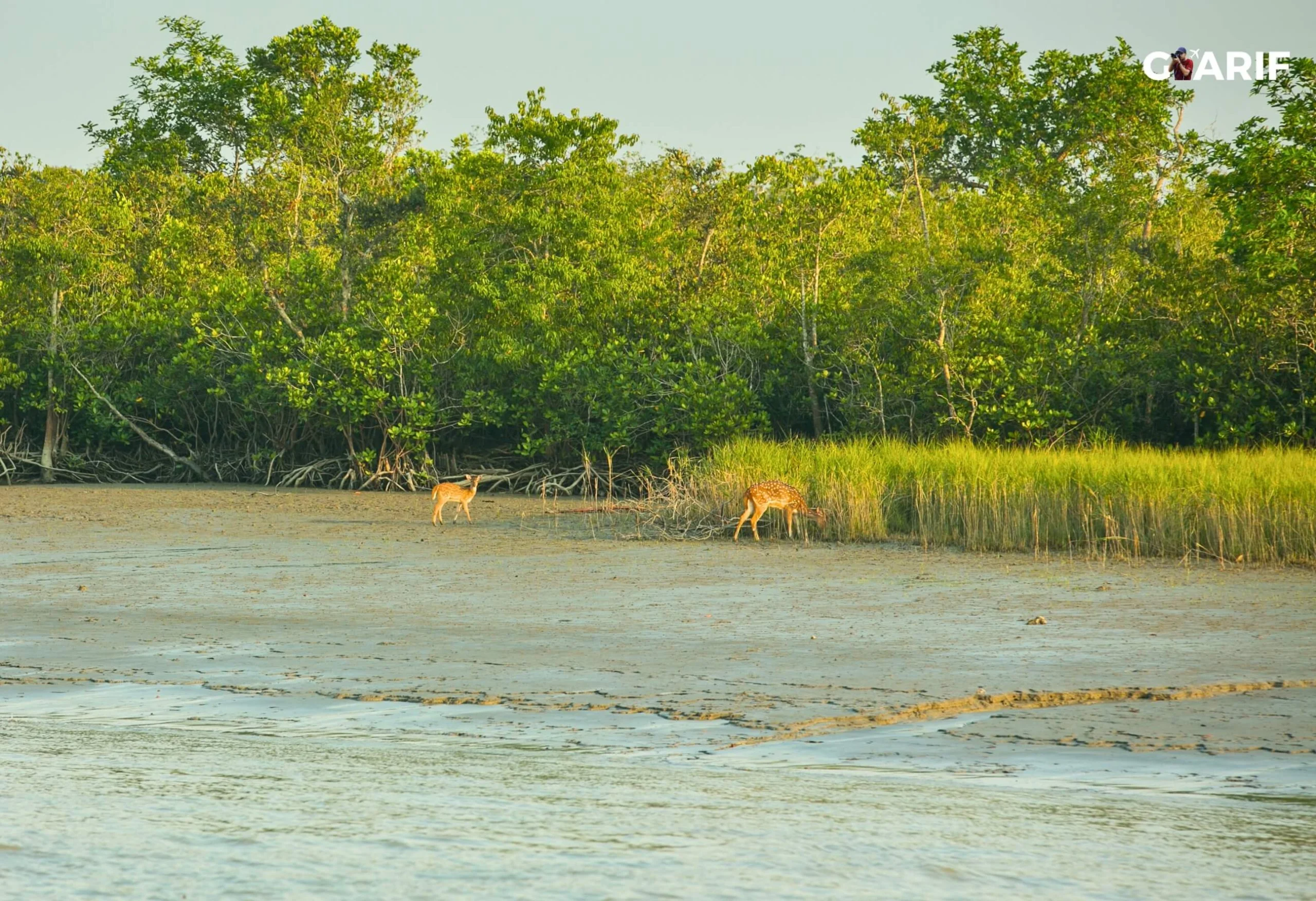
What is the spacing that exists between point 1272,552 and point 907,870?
11547mm

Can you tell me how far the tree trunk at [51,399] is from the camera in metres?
28.2

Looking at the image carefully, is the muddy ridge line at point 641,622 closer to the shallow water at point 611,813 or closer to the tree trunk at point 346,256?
the shallow water at point 611,813

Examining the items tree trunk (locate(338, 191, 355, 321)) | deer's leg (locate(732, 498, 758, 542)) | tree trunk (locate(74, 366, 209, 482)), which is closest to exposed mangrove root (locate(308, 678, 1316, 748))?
deer's leg (locate(732, 498, 758, 542))

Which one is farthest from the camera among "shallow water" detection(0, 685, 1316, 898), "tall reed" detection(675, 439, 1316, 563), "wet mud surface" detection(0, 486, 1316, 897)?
"tall reed" detection(675, 439, 1316, 563)

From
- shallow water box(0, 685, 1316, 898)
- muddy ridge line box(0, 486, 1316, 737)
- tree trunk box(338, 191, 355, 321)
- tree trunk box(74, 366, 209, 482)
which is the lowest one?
muddy ridge line box(0, 486, 1316, 737)

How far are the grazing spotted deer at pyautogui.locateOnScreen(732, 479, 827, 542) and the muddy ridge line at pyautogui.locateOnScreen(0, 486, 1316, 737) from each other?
343 millimetres

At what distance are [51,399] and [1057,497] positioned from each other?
1887cm

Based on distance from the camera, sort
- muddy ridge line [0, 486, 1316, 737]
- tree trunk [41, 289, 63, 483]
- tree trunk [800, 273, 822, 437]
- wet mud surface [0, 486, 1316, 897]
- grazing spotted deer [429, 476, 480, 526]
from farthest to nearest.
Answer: tree trunk [41, 289, 63, 483] < tree trunk [800, 273, 822, 437] < grazing spotted deer [429, 476, 480, 526] < muddy ridge line [0, 486, 1316, 737] < wet mud surface [0, 486, 1316, 897]

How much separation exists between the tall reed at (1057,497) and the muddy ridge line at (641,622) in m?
0.73

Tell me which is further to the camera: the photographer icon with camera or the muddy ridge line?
the photographer icon with camera

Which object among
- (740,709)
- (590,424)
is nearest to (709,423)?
(590,424)

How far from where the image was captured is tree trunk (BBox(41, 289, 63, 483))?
92.4 feet

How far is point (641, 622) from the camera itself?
408 inches

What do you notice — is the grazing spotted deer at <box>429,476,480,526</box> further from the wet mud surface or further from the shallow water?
the shallow water
